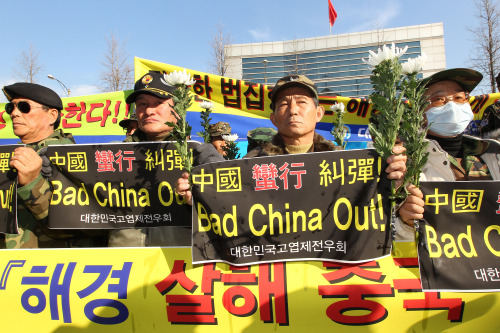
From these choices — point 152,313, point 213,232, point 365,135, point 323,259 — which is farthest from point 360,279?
point 365,135

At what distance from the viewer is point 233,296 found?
2057mm

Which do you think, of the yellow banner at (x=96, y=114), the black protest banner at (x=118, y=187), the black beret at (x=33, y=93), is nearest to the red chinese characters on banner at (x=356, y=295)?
the black protest banner at (x=118, y=187)

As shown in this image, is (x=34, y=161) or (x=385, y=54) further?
(x=34, y=161)

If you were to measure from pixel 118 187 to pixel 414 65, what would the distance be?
2229 millimetres

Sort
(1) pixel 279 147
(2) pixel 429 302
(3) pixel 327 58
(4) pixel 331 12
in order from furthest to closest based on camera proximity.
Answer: (3) pixel 327 58 < (4) pixel 331 12 < (1) pixel 279 147 < (2) pixel 429 302

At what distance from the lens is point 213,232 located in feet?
7.20

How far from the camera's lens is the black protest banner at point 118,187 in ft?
8.46

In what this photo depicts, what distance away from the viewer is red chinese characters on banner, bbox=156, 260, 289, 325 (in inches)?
79.0

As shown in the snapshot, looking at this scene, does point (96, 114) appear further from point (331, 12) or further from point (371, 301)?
point (331, 12)

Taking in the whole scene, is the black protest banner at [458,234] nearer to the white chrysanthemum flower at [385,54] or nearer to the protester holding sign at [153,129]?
the white chrysanthemum flower at [385,54]

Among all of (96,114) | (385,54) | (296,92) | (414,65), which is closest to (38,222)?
(296,92)

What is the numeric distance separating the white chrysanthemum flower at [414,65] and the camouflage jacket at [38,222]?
2725 millimetres

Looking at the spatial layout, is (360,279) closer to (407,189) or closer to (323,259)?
(323,259)

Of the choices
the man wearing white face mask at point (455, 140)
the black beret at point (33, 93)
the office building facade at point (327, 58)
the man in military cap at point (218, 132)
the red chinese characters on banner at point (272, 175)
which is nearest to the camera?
the red chinese characters on banner at point (272, 175)
